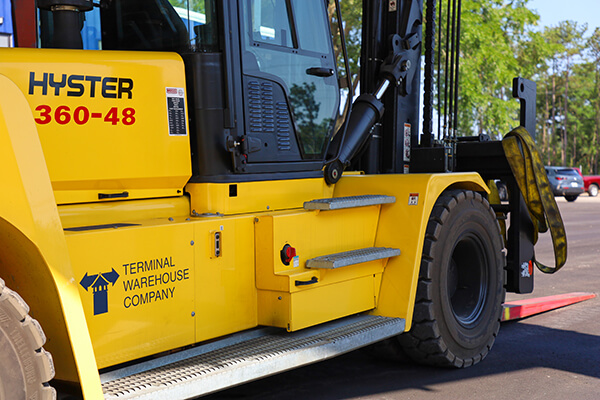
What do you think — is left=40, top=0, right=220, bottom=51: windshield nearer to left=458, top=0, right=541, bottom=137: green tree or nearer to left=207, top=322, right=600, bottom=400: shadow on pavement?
left=207, top=322, right=600, bottom=400: shadow on pavement

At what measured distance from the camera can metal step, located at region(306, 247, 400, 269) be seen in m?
4.34

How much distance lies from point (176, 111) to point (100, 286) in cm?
111

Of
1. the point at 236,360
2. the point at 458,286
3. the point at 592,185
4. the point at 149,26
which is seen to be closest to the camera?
the point at 236,360

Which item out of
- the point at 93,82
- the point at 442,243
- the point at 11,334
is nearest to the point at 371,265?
the point at 442,243

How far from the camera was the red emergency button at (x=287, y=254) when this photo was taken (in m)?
4.22

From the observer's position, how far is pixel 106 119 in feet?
11.7

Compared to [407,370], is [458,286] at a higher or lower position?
higher

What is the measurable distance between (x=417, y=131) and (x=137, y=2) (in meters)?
2.86

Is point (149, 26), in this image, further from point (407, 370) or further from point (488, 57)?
point (488, 57)

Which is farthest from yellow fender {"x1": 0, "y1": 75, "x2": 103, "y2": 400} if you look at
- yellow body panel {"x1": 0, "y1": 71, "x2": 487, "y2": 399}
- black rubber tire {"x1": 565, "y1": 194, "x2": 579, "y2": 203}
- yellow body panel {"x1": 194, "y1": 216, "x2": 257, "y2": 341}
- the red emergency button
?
black rubber tire {"x1": 565, "y1": 194, "x2": 579, "y2": 203}

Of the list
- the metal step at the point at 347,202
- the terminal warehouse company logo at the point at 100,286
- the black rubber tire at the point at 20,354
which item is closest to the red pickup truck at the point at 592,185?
the metal step at the point at 347,202

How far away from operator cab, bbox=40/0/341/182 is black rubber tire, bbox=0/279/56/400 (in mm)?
1556

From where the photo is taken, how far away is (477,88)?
21.4 meters

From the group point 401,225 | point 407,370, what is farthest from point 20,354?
point 407,370
